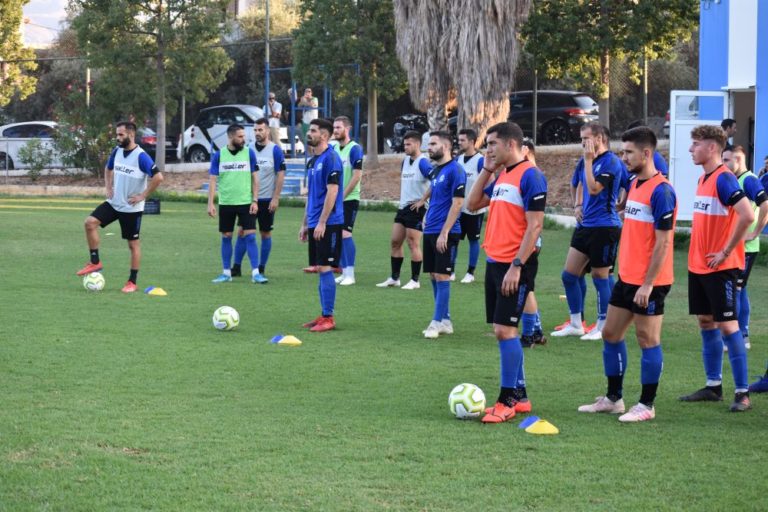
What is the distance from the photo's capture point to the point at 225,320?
36.1 ft

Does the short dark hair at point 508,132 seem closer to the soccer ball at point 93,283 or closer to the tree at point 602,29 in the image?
the soccer ball at point 93,283

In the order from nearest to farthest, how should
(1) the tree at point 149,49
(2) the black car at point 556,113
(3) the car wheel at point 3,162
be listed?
(2) the black car at point 556,113, (1) the tree at point 149,49, (3) the car wheel at point 3,162

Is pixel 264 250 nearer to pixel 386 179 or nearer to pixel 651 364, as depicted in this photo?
pixel 651 364

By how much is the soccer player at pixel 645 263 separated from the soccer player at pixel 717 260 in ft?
2.40

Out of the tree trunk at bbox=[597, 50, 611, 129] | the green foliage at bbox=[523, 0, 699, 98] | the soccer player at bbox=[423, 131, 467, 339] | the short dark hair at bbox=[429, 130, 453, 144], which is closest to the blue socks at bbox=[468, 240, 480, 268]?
the soccer player at bbox=[423, 131, 467, 339]

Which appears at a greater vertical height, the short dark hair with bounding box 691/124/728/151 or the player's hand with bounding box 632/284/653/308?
the short dark hair with bounding box 691/124/728/151

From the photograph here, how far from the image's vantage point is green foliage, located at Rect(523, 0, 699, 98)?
27.9 m

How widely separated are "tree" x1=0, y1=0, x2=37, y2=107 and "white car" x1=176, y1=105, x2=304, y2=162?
673cm

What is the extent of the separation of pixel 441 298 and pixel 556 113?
23174mm

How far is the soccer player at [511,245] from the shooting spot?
24.4 feet

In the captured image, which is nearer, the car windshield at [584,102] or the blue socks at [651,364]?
the blue socks at [651,364]

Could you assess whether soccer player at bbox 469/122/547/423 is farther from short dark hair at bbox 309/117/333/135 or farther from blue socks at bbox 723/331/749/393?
short dark hair at bbox 309/117/333/135

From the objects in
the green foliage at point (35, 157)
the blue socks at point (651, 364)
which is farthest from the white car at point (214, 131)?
the blue socks at point (651, 364)

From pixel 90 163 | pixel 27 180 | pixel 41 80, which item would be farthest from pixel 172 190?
pixel 41 80
